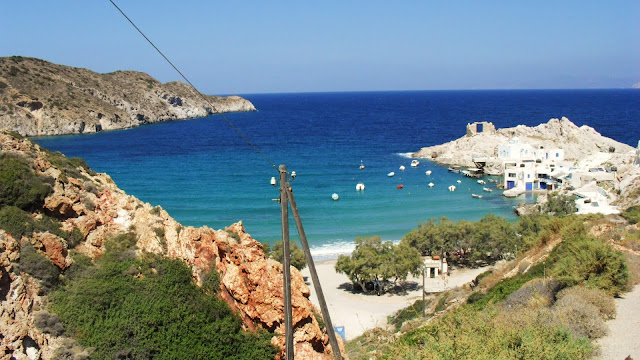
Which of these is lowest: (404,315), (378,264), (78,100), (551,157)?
(404,315)

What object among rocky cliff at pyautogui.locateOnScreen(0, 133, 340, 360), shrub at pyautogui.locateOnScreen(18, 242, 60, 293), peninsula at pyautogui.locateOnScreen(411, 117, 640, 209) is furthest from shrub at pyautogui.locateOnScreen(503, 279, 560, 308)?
peninsula at pyautogui.locateOnScreen(411, 117, 640, 209)

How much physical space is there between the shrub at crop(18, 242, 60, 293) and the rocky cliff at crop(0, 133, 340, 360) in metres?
0.12

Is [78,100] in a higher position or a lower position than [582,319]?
higher

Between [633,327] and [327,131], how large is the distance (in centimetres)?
9721

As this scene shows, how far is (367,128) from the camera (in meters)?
114

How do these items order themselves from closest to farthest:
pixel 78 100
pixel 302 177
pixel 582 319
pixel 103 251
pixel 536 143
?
pixel 582 319 → pixel 103 251 → pixel 302 177 → pixel 536 143 → pixel 78 100

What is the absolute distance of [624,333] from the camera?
433 inches

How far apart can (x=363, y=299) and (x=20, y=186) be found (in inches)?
658

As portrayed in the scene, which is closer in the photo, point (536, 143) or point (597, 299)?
point (597, 299)

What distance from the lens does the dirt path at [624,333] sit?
1009 cm

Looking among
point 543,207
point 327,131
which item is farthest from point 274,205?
point 327,131

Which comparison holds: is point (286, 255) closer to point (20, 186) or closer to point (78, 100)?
point (20, 186)

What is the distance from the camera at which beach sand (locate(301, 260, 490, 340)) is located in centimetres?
2220

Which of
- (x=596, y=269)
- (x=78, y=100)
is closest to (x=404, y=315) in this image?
(x=596, y=269)
